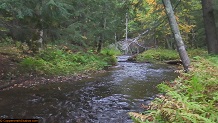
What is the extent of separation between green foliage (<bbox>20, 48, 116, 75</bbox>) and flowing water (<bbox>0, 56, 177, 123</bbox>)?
6.94 feet

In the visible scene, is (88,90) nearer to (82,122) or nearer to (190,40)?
(82,122)

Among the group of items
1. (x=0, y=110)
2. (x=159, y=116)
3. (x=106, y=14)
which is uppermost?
(x=106, y=14)

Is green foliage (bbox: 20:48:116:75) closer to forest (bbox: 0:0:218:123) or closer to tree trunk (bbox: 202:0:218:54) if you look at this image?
forest (bbox: 0:0:218:123)

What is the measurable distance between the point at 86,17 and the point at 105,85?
11.1 metres

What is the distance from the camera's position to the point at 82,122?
234 inches

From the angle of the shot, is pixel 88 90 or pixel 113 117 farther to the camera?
pixel 88 90

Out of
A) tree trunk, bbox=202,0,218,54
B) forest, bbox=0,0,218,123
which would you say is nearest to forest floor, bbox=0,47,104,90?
forest, bbox=0,0,218,123

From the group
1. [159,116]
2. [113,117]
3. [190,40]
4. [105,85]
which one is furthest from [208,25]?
[190,40]

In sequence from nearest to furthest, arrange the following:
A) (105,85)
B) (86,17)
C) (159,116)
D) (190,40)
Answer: (159,116) < (105,85) < (86,17) < (190,40)

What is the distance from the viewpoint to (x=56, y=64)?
14.1 m

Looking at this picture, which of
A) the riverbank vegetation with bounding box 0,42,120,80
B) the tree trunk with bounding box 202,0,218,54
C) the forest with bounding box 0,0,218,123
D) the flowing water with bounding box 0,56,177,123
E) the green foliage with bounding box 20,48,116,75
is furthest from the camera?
the green foliage with bounding box 20,48,116,75

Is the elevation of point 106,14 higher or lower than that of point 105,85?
higher

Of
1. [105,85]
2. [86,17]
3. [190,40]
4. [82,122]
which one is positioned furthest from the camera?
[190,40]

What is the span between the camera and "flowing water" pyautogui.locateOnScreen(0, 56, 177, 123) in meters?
6.29
